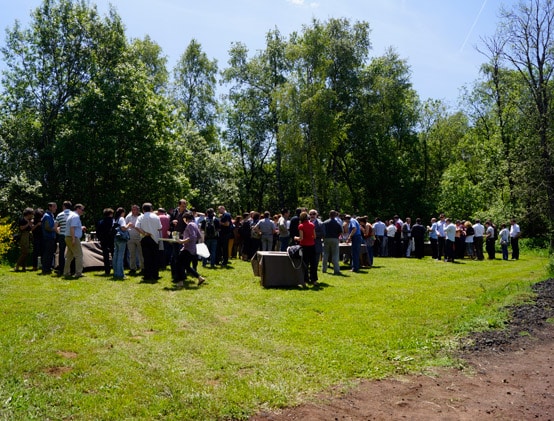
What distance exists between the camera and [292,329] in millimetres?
7820

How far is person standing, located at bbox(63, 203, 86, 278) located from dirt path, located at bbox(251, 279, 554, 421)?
926cm

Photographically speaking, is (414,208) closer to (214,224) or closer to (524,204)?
(524,204)

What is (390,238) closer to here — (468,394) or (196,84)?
(468,394)

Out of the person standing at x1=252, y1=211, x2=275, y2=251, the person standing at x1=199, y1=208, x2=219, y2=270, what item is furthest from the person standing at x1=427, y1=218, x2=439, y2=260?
→ the person standing at x1=199, y1=208, x2=219, y2=270

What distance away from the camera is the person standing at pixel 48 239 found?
1316cm

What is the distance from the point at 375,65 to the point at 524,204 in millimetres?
18728

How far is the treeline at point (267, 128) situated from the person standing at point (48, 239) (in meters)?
12.3


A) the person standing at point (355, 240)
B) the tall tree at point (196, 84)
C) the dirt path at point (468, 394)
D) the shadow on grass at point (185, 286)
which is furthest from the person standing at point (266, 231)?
the tall tree at point (196, 84)

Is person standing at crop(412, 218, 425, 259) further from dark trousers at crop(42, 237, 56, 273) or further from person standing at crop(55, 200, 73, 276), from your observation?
dark trousers at crop(42, 237, 56, 273)

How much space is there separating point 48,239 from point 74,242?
143cm

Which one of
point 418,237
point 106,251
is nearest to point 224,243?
point 106,251

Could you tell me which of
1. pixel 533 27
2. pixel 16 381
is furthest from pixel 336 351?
pixel 533 27

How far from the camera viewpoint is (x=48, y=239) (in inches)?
524

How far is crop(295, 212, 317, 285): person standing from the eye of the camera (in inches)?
480
